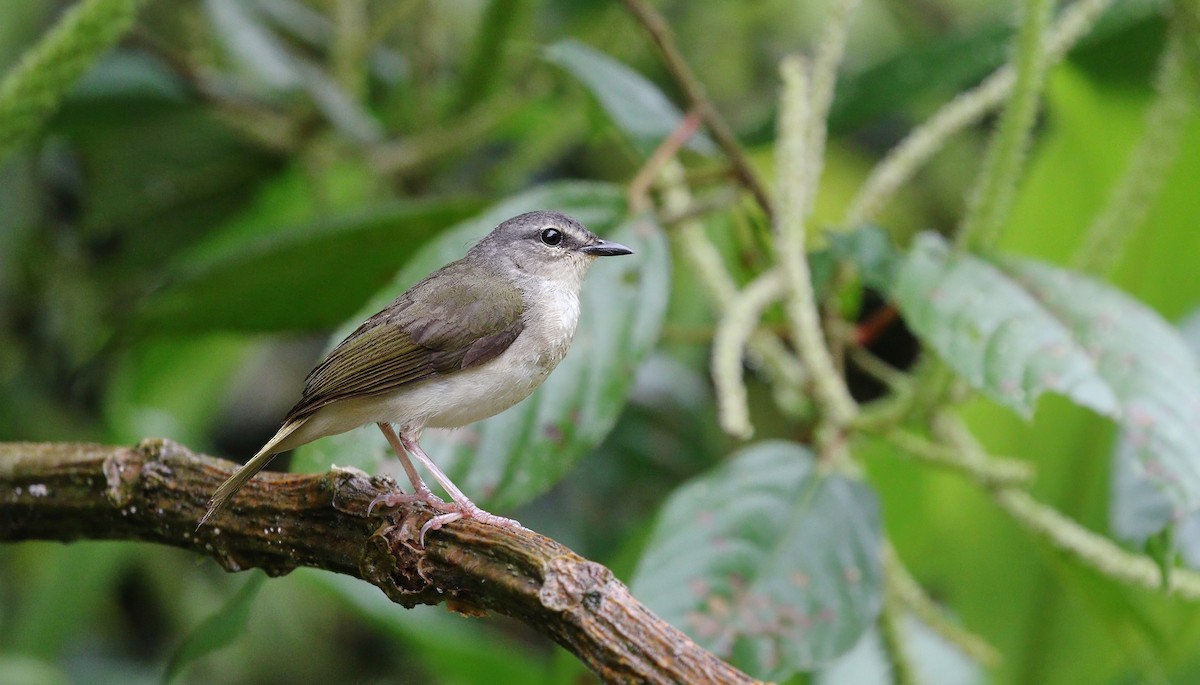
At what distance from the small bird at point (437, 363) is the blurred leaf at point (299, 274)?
0.79m

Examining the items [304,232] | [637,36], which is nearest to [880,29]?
[637,36]

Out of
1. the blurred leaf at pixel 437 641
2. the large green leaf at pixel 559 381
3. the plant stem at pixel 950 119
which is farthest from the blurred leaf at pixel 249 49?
the plant stem at pixel 950 119

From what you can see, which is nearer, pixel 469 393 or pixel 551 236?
pixel 469 393

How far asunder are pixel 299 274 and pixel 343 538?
4.65 ft

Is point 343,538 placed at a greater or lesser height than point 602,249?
lesser

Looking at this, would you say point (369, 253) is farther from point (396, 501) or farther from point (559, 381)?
point (396, 501)

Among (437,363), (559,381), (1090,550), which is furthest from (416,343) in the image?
(1090,550)

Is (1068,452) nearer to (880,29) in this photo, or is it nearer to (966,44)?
(966,44)

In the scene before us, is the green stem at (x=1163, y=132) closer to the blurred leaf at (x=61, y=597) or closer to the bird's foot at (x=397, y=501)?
the bird's foot at (x=397, y=501)

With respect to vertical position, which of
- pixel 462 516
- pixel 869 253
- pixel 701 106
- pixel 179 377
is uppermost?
pixel 179 377

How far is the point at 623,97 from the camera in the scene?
281 centimetres

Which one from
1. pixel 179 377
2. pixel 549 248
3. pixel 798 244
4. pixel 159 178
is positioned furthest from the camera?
pixel 179 377

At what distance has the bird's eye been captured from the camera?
7.39 ft

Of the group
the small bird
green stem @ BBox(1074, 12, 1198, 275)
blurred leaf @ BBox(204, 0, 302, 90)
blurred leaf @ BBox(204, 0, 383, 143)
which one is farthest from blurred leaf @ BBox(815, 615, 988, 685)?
blurred leaf @ BBox(204, 0, 302, 90)
